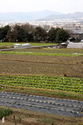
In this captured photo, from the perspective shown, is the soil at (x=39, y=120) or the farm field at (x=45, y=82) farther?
the farm field at (x=45, y=82)

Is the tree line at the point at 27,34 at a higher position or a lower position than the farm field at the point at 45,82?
higher

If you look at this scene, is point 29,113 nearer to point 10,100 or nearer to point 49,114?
point 49,114

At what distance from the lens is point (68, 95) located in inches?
308

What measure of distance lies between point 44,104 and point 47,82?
120 inches

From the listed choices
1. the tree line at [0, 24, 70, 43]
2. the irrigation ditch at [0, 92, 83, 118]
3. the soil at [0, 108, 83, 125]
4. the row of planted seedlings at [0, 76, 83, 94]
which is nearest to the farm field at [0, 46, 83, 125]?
the row of planted seedlings at [0, 76, 83, 94]

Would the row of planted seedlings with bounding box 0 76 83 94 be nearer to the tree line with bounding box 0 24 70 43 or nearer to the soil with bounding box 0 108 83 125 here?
the soil with bounding box 0 108 83 125

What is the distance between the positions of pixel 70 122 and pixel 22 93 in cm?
325

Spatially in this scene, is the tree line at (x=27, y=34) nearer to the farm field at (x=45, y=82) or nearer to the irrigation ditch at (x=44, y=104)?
the farm field at (x=45, y=82)

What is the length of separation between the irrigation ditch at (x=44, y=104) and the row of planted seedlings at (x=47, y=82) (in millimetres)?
1523

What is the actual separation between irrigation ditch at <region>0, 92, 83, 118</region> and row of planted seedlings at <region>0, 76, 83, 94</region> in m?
1.52

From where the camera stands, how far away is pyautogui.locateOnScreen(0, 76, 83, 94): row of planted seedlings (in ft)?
30.0

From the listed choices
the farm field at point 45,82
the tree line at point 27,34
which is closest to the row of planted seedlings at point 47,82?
the farm field at point 45,82

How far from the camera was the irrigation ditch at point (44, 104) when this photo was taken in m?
6.36

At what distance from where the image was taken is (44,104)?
23.1 feet
